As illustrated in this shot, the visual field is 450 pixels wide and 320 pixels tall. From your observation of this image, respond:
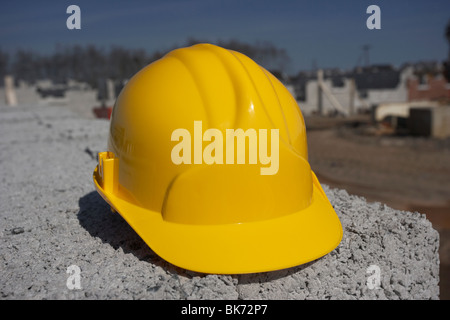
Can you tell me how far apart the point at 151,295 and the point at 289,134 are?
3.89 feet

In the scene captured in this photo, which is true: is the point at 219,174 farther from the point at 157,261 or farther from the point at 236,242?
the point at 157,261

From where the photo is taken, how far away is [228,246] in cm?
201

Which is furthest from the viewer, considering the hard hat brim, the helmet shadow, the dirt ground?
the dirt ground

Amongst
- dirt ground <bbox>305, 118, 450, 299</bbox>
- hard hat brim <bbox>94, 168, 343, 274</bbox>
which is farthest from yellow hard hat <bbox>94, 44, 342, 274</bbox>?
dirt ground <bbox>305, 118, 450, 299</bbox>

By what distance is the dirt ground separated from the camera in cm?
741

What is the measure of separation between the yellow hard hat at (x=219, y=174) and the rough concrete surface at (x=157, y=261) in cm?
15

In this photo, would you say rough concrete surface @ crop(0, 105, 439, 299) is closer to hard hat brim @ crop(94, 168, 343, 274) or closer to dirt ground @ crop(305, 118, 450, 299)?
hard hat brim @ crop(94, 168, 343, 274)

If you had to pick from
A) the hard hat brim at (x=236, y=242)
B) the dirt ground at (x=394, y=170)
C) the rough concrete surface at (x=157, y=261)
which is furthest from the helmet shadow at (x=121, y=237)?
the dirt ground at (x=394, y=170)

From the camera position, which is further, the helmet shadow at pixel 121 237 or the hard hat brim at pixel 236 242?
the helmet shadow at pixel 121 237

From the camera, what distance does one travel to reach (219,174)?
2070mm

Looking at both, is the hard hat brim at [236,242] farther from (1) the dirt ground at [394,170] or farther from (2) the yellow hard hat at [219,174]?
(1) the dirt ground at [394,170]

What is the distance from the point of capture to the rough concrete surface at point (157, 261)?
1.97 meters
